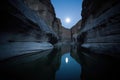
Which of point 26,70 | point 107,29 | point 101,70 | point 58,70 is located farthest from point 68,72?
point 107,29

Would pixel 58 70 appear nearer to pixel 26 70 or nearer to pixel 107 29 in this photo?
pixel 26 70

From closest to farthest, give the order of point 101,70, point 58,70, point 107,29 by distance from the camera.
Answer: point 101,70, point 58,70, point 107,29

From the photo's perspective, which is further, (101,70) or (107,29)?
(107,29)

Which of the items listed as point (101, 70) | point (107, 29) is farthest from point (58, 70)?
point (107, 29)

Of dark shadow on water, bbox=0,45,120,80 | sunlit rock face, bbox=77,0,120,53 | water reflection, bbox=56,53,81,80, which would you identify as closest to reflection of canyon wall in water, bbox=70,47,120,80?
dark shadow on water, bbox=0,45,120,80

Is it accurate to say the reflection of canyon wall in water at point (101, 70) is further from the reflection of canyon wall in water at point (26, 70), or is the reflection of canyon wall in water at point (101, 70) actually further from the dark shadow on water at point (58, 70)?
the reflection of canyon wall in water at point (26, 70)

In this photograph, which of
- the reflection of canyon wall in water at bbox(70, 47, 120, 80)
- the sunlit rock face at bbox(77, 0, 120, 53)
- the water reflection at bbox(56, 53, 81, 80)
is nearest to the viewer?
the reflection of canyon wall in water at bbox(70, 47, 120, 80)

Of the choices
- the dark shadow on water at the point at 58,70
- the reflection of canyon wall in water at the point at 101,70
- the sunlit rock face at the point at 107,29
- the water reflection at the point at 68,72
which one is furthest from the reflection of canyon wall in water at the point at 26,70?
the sunlit rock face at the point at 107,29

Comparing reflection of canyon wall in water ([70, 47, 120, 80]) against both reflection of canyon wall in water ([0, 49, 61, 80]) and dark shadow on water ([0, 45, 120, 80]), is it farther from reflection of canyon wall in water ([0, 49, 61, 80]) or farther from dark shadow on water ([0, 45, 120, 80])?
reflection of canyon wall in water ([0, 49, 61, 80])

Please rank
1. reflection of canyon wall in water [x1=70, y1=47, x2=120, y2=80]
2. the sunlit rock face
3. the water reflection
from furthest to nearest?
the sunlit rock face → the water reflection → reflection of canyon wall in water [x1=70, y1=47, x2=120, y2=80]

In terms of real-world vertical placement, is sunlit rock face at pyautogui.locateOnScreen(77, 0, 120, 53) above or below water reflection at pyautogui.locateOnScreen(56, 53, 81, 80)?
above

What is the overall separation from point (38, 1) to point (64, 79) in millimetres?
13655

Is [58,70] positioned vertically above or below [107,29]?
below

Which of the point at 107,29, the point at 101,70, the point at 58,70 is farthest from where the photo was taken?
the point at 107,29
